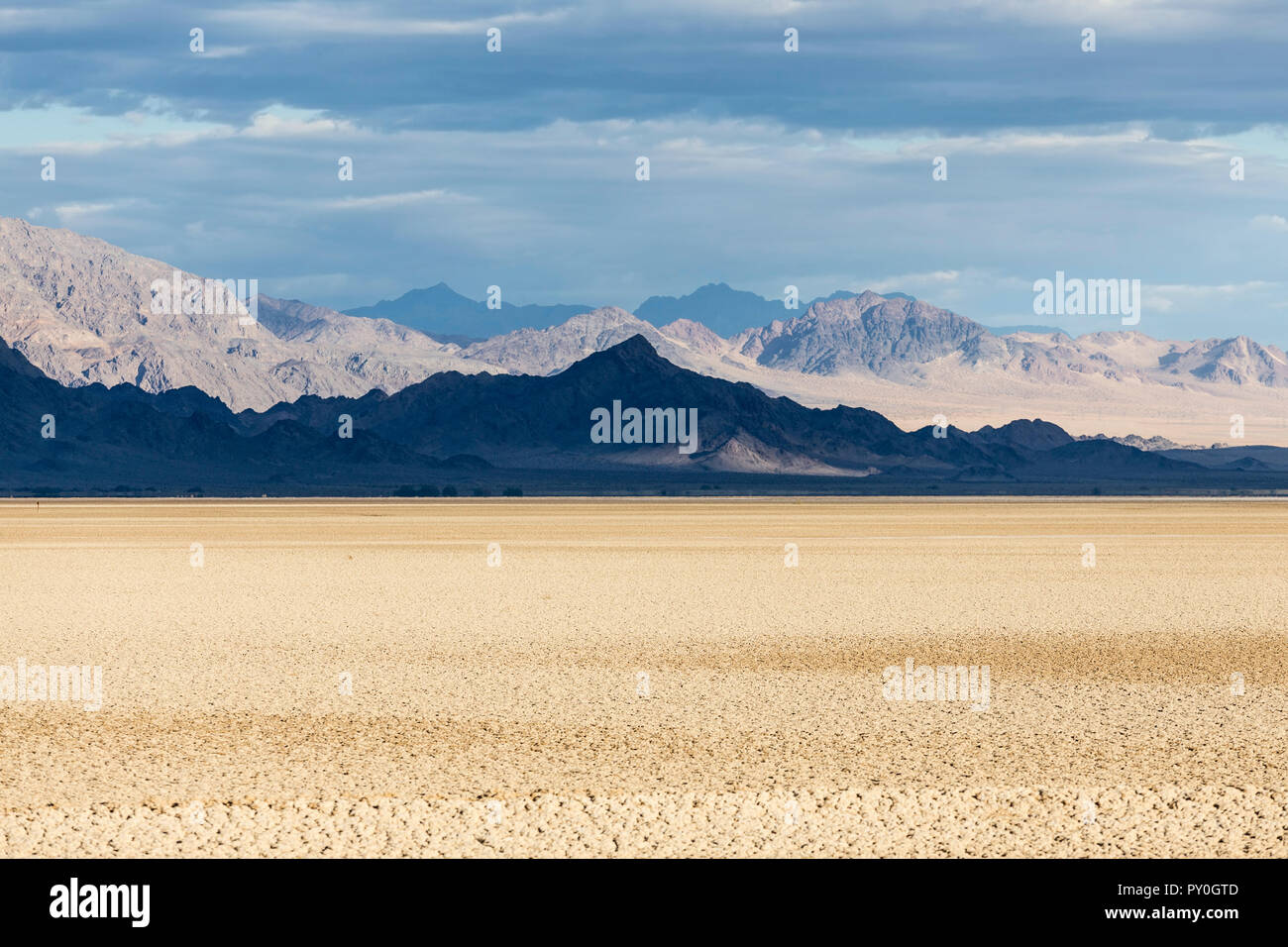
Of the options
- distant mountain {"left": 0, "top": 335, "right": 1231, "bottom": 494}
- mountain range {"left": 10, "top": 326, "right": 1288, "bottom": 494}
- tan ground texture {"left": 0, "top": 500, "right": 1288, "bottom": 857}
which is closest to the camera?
tan ground texture {"left": 0, "top": 500, "right": 1288, "bottom": 857}

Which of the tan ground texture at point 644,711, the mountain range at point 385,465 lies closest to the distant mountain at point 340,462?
the mountain range at point 385,465

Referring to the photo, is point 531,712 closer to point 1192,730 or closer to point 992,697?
point 992,697

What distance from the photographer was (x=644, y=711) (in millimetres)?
17953

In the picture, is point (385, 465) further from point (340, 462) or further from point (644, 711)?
point (644, 711)

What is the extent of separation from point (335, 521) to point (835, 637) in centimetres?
4927

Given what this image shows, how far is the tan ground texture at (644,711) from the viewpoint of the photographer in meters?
12.4

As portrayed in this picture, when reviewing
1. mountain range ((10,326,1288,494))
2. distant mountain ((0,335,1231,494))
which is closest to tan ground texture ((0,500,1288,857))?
mountain range ((10,326,1288,494))

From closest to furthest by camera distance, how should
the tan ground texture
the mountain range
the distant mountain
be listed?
the tan ground texture
the mountain range
the distant mountain

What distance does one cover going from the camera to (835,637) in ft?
81.5

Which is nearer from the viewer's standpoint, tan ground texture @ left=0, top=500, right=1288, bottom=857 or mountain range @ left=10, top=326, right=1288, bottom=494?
tan ground texture @ left=0, top=500, right=1288, bottom=857

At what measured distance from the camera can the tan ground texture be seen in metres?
12.4

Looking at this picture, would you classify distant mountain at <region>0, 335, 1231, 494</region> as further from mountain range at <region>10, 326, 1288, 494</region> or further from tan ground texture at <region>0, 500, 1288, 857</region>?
tan ground texture at <region>0, 500, 1288, 857</region>

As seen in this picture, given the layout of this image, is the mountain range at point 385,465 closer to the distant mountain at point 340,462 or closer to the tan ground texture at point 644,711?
the distant mountain at point 340,462
